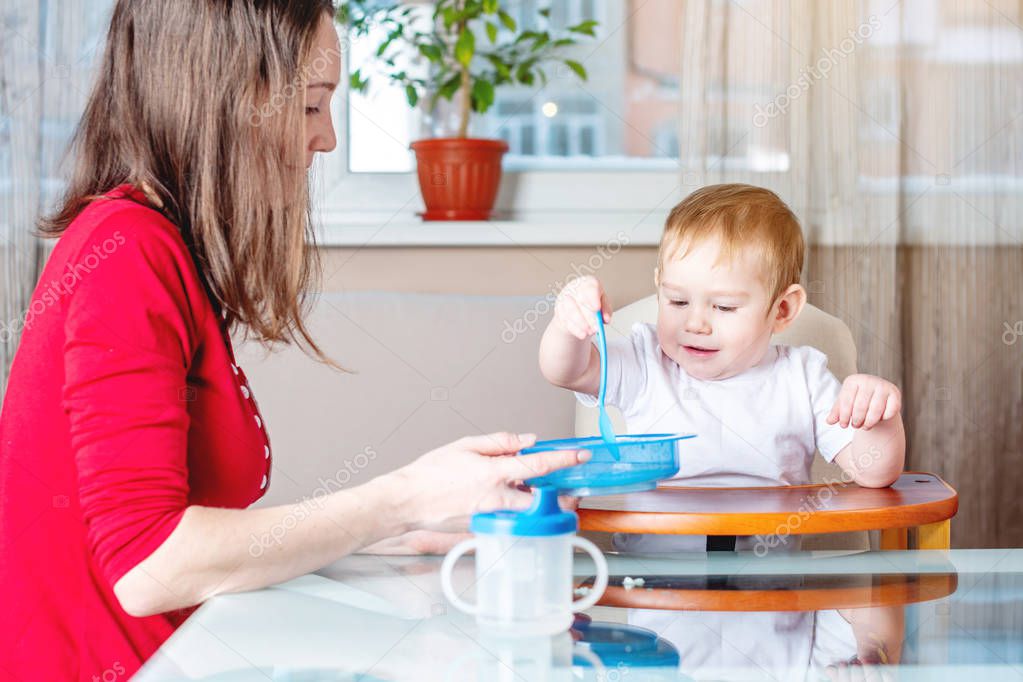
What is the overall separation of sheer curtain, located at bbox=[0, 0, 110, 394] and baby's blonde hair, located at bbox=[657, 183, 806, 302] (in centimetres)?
134

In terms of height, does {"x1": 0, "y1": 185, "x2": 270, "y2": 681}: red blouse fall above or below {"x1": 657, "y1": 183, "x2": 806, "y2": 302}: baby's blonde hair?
below

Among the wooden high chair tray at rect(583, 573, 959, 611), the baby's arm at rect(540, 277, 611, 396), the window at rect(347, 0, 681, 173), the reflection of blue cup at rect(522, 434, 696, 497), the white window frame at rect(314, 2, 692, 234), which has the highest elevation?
the window at rect(347, 0, 681, 173)

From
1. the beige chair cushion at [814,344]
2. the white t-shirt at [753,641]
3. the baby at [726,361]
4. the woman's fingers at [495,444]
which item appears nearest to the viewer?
the white t-shirt at [753,641]

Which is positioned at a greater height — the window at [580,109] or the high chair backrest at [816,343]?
the window at [580,109]

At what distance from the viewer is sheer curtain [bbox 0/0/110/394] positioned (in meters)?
2.22

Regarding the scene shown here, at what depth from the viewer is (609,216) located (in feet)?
7.94

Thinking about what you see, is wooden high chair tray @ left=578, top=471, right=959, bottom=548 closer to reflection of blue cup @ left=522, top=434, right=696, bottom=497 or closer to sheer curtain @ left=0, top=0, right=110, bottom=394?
reflection of blue cup @ left=522, top=434, right=696, bottom=497

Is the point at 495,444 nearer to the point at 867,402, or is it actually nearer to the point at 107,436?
the point at 107,436

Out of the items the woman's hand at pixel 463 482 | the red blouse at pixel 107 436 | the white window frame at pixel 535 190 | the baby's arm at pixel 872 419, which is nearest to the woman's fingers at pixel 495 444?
the woman's hand at pixel 463 482

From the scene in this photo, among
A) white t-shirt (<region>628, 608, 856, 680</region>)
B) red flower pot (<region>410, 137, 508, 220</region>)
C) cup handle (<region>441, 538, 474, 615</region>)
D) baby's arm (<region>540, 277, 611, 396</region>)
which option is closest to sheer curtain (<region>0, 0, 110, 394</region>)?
red flower pot (<region>410, 137, 508, 220</region>)

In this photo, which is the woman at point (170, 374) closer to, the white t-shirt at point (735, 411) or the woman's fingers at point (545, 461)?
the woman's fingers at point (545, 461)

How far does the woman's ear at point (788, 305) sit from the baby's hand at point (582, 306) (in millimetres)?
359

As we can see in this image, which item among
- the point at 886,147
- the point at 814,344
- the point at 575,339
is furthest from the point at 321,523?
the point at 886,147

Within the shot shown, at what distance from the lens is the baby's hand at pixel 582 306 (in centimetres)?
126
